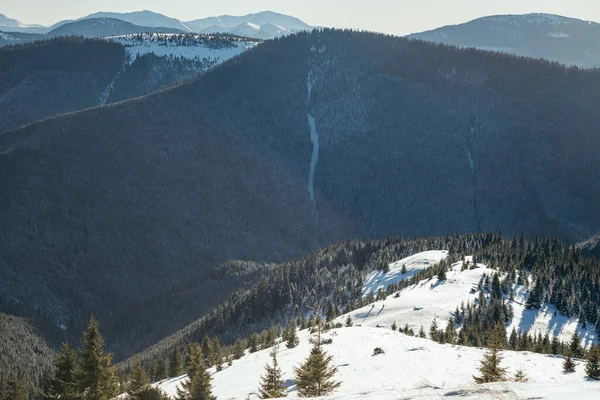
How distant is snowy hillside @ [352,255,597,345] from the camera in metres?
75.8

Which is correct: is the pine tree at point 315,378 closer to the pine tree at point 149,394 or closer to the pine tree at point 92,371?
the pine tree at point 149,394

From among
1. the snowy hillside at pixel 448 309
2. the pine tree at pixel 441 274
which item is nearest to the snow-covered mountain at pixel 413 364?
the snowy hillside at pixel 448 309

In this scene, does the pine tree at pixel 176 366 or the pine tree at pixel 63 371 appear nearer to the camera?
the pine tree at pixel 63 371

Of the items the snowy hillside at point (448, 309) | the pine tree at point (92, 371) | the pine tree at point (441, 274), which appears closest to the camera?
the pine tree at point (92, 371)

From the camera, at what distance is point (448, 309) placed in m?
78.6

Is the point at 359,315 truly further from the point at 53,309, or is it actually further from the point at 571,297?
→ the point at 53,309

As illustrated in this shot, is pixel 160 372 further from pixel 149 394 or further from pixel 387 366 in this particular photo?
pixel 387 366

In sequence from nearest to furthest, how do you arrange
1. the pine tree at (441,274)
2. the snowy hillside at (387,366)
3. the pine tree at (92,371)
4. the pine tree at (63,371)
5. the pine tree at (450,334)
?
1. the snowy hillside at (387,366)
2. the pine tree at (92,371)
3. the pine tree at (63,371)
4. the pine tree at (450,334)
5. the pine tree at (441,274)

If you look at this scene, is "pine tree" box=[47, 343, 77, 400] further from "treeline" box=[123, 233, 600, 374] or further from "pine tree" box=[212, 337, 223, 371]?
"treeline" box=[123, 233, 600, 374]

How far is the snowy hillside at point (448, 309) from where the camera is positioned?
75812mm

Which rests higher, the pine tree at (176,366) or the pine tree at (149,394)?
the pine tree at (149,394)

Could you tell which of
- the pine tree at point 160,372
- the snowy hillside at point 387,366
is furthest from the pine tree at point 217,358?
the pine tree at point 160,372

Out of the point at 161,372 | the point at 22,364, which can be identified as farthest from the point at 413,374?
the point at 22,364

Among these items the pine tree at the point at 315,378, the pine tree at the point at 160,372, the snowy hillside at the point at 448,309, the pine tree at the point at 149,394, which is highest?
Answer: the pine tree at the point at 315,378
